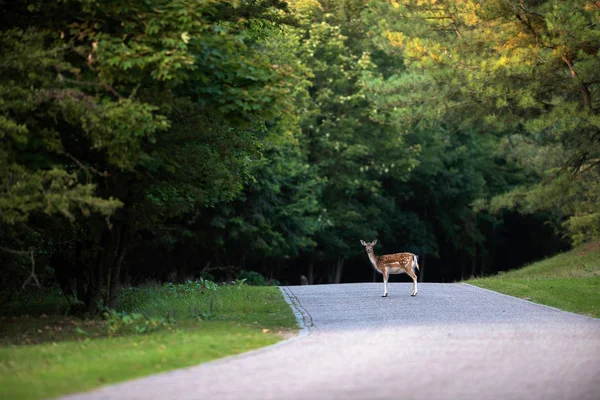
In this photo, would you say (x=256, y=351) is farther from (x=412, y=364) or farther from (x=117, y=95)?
(x=117, y=95)

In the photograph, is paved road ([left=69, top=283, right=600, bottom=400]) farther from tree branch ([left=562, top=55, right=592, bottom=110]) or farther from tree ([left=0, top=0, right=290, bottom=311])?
tree branch ([left=562, top=55, right=592, bottom=110])

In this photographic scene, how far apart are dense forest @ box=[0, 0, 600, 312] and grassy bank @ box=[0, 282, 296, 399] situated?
1529mm

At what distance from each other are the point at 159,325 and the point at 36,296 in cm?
1222

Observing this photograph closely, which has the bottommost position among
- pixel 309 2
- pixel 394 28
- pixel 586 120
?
pixel 586 120

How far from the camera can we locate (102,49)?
1653 cm

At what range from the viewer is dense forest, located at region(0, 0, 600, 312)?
16.7 m

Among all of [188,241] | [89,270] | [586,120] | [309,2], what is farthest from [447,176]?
[89,270]

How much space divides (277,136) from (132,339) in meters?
6.11

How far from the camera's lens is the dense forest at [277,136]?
1666 cm

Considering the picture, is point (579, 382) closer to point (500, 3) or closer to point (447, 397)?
point (447, 397)

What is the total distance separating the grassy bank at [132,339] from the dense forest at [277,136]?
1.53m

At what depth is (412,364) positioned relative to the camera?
12.3 meters

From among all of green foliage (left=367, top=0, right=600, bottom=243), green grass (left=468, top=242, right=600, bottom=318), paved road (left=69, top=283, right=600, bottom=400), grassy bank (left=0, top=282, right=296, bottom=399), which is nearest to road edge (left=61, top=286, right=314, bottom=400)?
paved road (left=69, top=283, right=600, bottom=400)

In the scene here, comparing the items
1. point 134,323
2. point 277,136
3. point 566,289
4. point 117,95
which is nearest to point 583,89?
point 566,289
